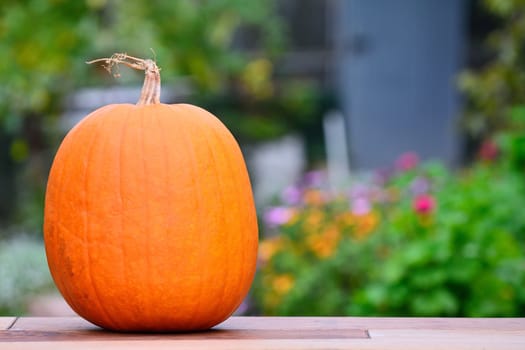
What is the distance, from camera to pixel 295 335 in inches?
53.7

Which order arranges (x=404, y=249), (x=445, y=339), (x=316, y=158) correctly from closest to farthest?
1. (x=445, y=339)
2. (x=404, y=249)
3. (x=316, y=158)

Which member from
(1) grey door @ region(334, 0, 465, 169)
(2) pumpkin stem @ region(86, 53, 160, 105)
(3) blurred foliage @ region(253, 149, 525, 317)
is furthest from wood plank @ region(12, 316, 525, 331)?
(1) grey door @ region(334, 0, 465, 169)

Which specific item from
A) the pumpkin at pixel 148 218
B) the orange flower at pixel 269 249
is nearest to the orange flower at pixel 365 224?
the orange flower at pixel 269 249

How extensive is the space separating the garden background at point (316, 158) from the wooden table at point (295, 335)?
1.57 meters

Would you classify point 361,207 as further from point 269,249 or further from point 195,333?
point 195,333

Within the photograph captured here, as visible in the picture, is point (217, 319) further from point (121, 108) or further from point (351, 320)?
point (121, 108)

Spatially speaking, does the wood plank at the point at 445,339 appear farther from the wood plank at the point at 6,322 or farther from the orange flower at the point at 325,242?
the orange flower at the point at 325,242

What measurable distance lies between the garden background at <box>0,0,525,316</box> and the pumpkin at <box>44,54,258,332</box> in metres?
1.67

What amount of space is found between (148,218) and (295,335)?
27cm

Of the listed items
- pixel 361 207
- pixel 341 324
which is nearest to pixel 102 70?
pixel 361 207

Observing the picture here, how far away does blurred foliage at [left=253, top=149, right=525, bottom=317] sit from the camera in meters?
3.08

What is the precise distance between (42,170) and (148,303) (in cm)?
708

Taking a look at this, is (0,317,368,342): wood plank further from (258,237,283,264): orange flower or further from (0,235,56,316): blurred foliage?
(0,235,56,316): blurred foliage

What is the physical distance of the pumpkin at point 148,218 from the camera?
1383 millimetres
